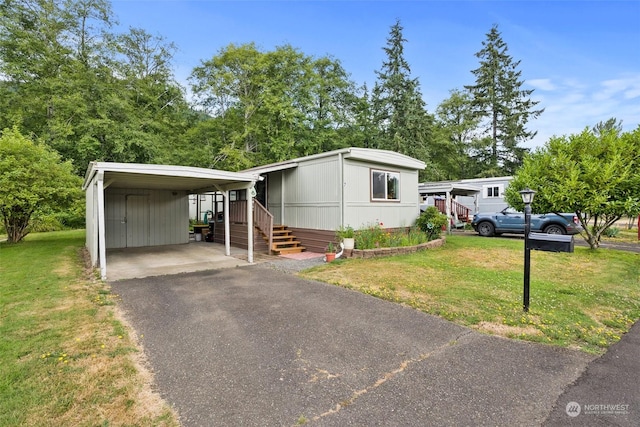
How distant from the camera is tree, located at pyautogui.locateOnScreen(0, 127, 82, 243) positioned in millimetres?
9922

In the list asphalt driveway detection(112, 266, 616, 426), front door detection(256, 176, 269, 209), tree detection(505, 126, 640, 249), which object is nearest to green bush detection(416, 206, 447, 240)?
tree detection(505, 126, 640, 249)

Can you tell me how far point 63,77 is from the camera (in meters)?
17.3

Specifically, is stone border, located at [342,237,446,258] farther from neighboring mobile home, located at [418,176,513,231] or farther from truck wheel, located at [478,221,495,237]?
neighboring mobile home, located at [418,176,513,231]

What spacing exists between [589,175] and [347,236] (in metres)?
6.42

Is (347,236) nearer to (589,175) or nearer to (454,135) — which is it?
(589,175)

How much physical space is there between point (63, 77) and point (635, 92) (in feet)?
127

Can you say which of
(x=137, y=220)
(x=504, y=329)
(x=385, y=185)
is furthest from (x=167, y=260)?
(x=504, y=329)

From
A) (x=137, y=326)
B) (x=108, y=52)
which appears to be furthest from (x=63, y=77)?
(x=137, y=326)

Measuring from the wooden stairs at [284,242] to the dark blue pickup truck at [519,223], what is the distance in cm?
898

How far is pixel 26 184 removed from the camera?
10.2 meters

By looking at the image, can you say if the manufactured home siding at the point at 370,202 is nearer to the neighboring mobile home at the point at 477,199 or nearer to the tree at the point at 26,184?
the neighboring mobile home at the point at 477,199

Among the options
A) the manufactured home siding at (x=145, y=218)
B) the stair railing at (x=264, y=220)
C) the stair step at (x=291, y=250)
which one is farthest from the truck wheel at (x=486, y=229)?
the manufactured home siding at (x=145, y=218)

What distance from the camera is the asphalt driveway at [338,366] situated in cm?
230

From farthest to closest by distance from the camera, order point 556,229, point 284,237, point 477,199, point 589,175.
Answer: point 477,199 < point 556,229 < point 284,237 < point 589,175
